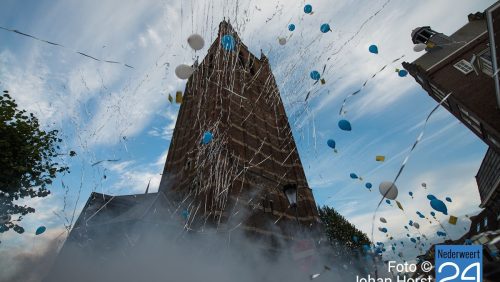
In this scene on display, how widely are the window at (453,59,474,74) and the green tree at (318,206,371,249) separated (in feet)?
79.2

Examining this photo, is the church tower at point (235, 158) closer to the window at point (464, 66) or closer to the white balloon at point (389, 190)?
the white balloon at point (389, 190)

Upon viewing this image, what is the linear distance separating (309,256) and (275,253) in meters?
6.48

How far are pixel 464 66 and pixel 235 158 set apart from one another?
45.3ft

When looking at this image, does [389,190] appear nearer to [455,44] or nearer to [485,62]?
[485,62]

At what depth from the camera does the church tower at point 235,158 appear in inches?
521

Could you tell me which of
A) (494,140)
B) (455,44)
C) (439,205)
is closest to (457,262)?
(439,205)

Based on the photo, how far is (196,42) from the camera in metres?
7.09

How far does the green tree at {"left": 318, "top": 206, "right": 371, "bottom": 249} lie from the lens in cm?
3481

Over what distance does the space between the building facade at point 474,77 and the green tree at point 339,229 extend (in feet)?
60.9

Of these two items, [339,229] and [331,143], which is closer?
[331,143]

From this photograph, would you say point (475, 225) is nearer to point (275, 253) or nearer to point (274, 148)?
point (274, 148)

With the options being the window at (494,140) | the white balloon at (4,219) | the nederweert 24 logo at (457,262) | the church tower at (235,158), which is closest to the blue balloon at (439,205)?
the nederweert 24 logo at (457,262)

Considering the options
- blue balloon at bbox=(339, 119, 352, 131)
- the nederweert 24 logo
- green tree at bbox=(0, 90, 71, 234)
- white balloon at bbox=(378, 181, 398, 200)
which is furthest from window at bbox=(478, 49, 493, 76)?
green tree at bbox=(0, 90, 71, 234)

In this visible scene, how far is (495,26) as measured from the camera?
11273mm
